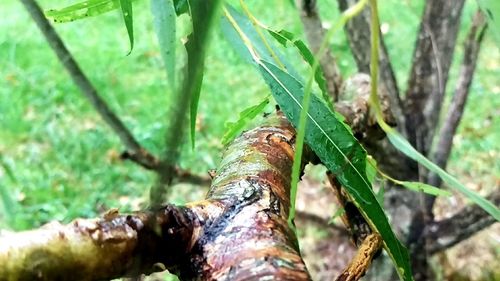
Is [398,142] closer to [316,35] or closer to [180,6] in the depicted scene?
[180,6]

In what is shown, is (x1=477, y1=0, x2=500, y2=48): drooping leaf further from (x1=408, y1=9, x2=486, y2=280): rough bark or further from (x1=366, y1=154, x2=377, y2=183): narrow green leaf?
(x1=408, y1=9, x2=486, y2=280): rough bark

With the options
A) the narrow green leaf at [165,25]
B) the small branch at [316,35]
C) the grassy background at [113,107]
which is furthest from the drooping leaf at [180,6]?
the grassy background at [113,107]

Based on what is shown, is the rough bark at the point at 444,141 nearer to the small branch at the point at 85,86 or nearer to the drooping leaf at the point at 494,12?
the small branch at the point at 85,86

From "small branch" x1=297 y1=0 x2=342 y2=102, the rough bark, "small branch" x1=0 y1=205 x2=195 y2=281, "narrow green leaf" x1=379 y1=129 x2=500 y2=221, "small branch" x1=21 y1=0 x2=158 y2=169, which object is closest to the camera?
"small branch" x1=0 y1=205 x2=195 y2=281

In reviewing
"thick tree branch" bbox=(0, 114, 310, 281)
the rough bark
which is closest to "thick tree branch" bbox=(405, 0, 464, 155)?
the rough bark

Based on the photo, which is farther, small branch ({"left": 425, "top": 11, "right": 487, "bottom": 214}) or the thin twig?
small branch ({"left": 425, "top": 11, "right": 487, "bottom": 214})

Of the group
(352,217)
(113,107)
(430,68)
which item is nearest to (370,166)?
(352,217)
